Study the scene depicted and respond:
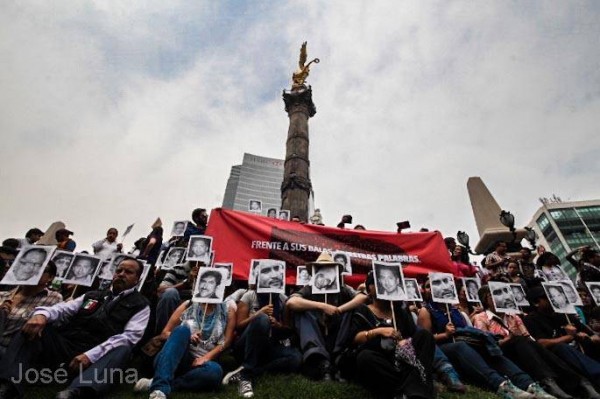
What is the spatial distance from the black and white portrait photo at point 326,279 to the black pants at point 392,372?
1.07 metres

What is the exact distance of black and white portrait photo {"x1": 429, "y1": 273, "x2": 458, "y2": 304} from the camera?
4.67 meters

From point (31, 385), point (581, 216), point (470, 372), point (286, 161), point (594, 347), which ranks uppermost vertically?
point (581, 216)

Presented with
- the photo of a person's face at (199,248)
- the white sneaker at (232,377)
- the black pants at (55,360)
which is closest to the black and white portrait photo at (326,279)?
the white sneaker at (232,377)

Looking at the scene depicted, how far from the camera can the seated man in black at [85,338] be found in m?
2.70

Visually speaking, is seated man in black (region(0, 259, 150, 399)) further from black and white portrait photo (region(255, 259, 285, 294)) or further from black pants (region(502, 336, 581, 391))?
black pants (region(502, 336, 581, 391))

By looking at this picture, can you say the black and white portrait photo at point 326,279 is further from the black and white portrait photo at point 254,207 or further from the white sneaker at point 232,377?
the black and white portrait photo at point 254,207

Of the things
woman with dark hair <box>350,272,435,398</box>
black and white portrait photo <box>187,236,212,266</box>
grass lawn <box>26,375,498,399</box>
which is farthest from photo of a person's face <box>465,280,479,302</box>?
black and white portrait photo <box>187,236,212,266</box>

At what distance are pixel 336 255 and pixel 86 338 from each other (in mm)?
3954

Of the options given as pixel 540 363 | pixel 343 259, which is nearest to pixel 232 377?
pixel 343 259

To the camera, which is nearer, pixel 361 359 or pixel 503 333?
pixel 361 359

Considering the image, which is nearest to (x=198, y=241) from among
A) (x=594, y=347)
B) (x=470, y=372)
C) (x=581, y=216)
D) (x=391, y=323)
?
(x=391, y=323)

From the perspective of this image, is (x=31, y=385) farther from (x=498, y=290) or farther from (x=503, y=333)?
(x=498, y=290)

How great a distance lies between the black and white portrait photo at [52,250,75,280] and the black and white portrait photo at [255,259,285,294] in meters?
2.76

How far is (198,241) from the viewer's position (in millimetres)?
5395
